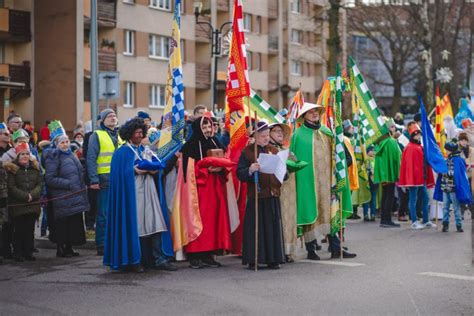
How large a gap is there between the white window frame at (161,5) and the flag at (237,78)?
139 ft

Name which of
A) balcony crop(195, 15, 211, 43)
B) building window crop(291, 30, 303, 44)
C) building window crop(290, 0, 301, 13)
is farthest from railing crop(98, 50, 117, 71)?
building window crop(290, 0, 301, 13)

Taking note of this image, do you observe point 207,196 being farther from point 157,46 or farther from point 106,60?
point 157,46

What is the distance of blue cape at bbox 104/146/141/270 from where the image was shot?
1339cm

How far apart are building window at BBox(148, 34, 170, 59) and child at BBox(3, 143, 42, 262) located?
136 feet

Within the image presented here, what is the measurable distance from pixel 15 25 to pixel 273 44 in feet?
99.1

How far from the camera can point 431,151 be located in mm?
19734

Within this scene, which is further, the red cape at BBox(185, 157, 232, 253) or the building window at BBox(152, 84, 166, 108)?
the building window at BBox(152, 84, 166, 108)

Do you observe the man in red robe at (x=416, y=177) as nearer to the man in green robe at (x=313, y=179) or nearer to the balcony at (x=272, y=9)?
the man in green robe at (x=313, y=179)

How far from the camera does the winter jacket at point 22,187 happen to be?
1514 cm

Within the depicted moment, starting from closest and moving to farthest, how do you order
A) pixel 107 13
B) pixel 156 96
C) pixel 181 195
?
pixel 181 195
pixel 107 13
pixel 156 96

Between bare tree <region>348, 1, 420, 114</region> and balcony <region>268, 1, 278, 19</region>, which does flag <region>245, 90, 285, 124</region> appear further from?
balcony <region>268, 1, 278, 19</region>

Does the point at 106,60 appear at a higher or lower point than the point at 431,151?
higher

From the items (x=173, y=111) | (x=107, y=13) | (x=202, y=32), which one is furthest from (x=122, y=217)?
(x=202, y=32)

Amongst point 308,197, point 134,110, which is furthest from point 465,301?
point 134,110
